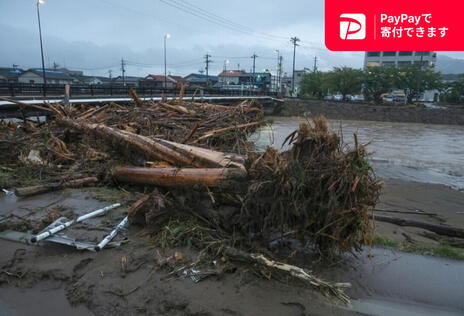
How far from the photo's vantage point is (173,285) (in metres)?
3.00

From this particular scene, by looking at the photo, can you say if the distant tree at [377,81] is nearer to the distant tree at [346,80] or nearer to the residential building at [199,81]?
the distant tree at [346,80]

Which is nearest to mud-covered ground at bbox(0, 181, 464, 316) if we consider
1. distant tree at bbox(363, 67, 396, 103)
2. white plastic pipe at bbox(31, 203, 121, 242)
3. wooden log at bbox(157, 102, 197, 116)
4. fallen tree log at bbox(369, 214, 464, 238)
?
white plastic pipe at bbox(31, 203, 121, 242)

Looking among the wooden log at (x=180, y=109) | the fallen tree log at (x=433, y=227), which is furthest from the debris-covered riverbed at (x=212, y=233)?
the wooden log at (x=180, y=109)

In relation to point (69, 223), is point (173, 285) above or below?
below

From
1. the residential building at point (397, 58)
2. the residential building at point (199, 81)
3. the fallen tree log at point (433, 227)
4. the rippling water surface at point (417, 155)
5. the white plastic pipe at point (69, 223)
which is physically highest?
the residential building at point (397, 58)

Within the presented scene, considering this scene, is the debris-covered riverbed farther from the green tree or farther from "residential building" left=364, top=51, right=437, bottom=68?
"residential building" left=364, top=51, right=437, bottom=68

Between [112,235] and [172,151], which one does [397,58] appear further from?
[112,235]

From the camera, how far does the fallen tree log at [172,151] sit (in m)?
4.24


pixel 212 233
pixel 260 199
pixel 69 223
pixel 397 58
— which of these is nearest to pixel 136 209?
pixel 69 223

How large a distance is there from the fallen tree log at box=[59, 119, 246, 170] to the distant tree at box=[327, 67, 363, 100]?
178 ft

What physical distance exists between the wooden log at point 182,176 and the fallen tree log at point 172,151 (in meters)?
0.16

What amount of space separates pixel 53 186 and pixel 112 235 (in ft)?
8.02

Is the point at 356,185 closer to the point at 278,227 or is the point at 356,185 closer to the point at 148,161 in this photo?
the point at 278,227

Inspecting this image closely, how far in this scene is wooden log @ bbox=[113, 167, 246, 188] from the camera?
3.68 metres
